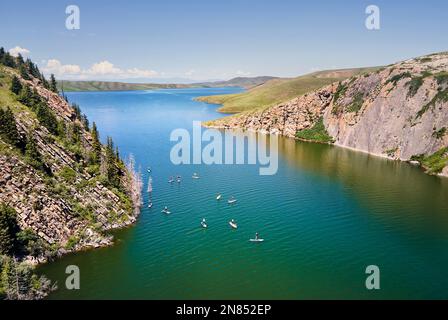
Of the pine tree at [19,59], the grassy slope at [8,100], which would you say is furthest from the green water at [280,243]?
the pine tree at [19,59]

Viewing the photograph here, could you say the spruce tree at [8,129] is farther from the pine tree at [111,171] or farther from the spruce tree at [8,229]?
the pine tree at [111,171]

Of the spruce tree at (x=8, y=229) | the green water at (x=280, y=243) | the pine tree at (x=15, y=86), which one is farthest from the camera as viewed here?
the pine tree at (x=15, y=86)

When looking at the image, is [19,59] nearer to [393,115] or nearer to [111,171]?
[111,171]

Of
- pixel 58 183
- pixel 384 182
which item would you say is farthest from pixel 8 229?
pixel 384 182
